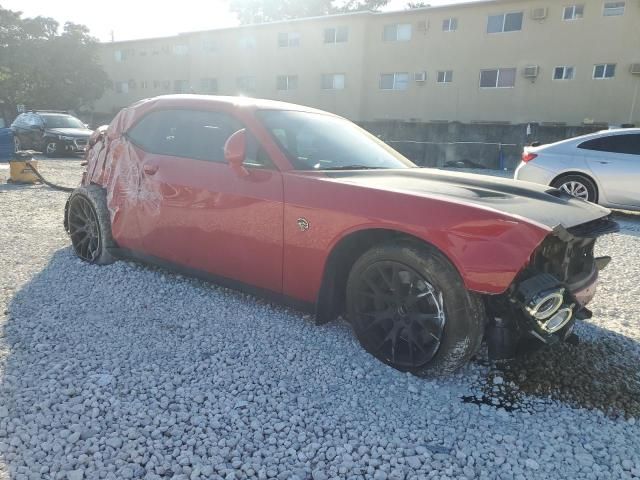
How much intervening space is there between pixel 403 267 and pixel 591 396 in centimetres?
125

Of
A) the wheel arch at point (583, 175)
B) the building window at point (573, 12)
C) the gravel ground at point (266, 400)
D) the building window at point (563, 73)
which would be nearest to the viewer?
the gravel ground at point (266, 400)

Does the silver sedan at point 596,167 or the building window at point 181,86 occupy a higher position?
the building window at point 181,86

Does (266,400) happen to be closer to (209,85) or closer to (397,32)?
(397,32)

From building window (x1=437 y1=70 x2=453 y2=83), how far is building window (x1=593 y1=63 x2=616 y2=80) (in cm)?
640

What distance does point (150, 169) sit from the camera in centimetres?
377

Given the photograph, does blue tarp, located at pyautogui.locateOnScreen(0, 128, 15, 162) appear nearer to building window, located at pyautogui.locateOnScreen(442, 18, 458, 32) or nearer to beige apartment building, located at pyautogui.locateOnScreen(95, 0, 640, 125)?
beige apartment building, located at pyautogui.locateOnScreen(95, 0, 640, 125)

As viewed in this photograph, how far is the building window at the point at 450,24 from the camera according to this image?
912 inches

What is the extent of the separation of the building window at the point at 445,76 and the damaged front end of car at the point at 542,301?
76.0 ft

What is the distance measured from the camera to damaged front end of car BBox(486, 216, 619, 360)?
238 cm

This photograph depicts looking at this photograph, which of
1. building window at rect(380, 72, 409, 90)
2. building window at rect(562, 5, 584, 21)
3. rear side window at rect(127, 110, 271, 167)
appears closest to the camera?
rear side window at rect(127, 110, 271, 167)

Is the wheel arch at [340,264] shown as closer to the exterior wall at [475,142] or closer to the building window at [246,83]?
the exterior wall at [475,142]

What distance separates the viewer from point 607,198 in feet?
24.5

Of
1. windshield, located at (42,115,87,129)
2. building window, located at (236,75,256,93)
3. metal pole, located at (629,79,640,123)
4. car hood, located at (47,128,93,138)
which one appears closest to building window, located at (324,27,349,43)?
building window, located at (236,75,256,93)

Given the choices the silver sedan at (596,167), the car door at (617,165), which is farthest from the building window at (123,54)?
the car door at (617,165)
